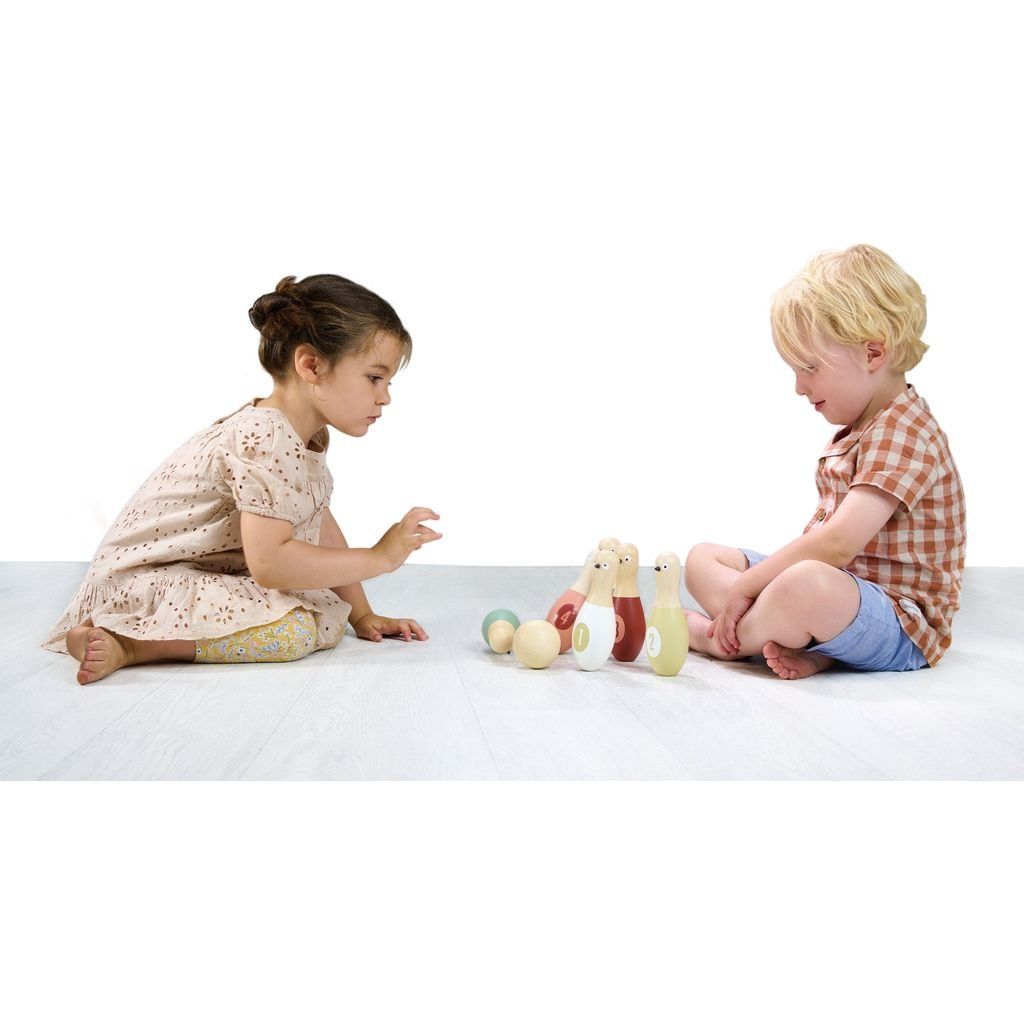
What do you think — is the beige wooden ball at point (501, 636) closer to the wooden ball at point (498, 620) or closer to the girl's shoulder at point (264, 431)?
the wooden ball at point (498, 620)

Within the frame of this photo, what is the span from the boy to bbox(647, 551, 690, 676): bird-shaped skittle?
152 mm

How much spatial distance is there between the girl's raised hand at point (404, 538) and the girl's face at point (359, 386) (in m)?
0.22

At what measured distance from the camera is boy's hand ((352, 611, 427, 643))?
238 cm

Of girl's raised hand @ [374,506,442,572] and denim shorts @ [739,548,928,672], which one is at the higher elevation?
girl's raised hand @ [374,506,442,572]

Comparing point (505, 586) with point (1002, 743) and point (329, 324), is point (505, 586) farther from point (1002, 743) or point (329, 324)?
point (1002, 743)

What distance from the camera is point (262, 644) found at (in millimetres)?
2121

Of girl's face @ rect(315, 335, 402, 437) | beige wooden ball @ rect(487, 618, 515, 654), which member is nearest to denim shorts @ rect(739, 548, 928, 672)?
beige wooden ball @ rect(487, 618, 515, 654)

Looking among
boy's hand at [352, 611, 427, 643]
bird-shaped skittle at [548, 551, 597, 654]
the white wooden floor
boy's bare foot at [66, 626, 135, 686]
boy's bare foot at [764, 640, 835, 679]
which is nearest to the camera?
the white wooden floor

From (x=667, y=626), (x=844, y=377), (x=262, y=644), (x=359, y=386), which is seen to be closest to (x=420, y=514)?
(x=359, y=386)

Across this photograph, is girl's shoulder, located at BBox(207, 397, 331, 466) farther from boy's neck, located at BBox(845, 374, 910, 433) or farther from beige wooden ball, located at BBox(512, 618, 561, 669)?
boy's neck, located at BBox(845, 374, 910, 433)

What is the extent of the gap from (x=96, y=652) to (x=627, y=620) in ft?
3.02

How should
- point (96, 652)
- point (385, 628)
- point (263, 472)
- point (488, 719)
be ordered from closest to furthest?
1. point (488, 719)
2. point (96, 652)
3. point (263, 472)
4. point (385, 628)

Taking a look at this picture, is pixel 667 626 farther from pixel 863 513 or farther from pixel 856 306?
pixel 856 306

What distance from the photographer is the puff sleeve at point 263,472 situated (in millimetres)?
2064
